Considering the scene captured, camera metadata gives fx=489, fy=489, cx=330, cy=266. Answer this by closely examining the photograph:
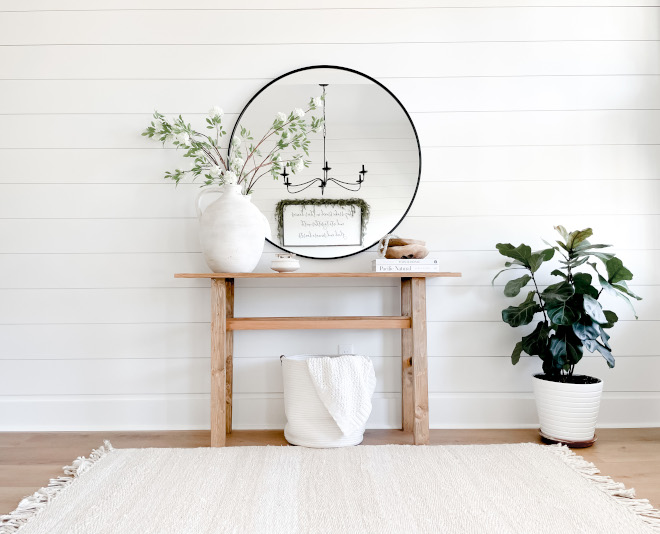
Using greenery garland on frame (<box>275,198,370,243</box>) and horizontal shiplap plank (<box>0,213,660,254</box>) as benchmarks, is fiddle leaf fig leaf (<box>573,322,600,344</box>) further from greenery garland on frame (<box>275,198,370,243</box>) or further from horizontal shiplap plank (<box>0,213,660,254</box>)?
greenery garland on frame (<box>275,198,370,243</box>)

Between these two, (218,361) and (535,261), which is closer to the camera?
(218,361)

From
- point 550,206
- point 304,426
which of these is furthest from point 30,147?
point 550,206

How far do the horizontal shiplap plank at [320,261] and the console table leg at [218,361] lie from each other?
36cm

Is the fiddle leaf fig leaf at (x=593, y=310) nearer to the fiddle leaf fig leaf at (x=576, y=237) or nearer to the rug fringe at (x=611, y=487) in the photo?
the fiddle leaf fig leaf at (x=576, y=237)

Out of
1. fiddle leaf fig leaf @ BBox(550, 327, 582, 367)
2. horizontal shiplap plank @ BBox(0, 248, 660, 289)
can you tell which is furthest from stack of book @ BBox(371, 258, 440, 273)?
fiddle leaf fig leaf @ BBox(550, 327, 582, 367)

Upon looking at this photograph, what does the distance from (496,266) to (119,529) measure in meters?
1.77

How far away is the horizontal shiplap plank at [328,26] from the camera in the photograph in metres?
2.23

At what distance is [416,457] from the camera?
1.76 m

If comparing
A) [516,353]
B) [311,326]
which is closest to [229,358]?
[311,326]

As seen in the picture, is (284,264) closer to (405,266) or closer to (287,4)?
(405,266)

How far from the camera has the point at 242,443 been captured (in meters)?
2.00

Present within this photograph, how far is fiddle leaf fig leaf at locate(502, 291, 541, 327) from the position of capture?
202 centimetres

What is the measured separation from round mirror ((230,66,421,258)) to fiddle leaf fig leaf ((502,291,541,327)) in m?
0.62

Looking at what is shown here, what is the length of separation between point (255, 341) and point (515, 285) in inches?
45.6
